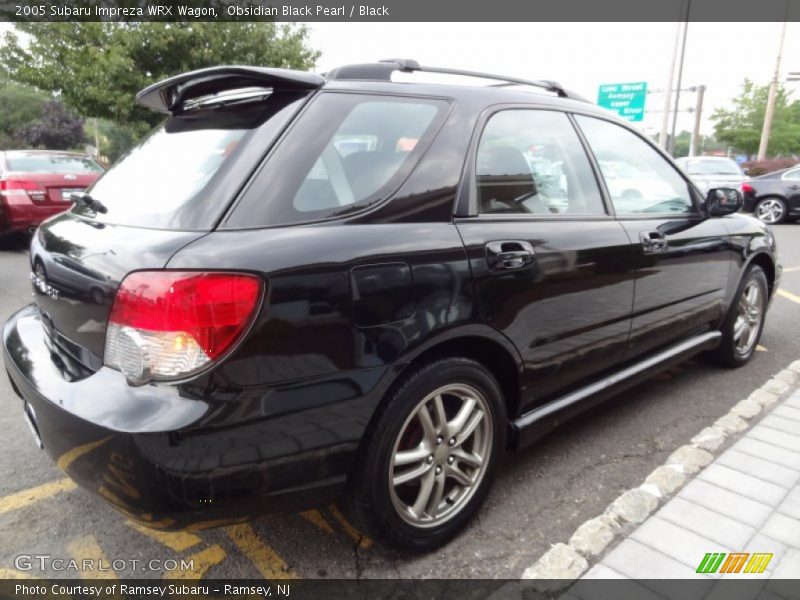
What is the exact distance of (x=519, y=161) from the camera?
8.03ft

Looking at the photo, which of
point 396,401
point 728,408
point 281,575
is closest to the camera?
point 396,401

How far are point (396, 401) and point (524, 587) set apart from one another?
779mm

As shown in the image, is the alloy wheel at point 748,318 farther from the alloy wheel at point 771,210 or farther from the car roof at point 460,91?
the alloy wheel at point 771,210

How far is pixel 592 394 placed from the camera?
2.71 metres

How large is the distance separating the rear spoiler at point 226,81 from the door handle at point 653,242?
175 cm

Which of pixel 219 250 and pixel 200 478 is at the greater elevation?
pixel 219 250

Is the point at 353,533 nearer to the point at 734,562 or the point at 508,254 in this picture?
the point at 508,254

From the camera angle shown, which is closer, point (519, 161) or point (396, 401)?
point (396, 401)

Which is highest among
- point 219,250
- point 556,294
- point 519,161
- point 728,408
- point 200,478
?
point 519,161

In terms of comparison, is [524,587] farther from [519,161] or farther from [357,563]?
[519,161]

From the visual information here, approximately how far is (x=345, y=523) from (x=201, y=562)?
550 millimetres

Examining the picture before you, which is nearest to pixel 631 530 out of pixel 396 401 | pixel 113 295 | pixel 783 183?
pixel 396 401

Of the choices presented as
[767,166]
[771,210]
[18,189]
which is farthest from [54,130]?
[771,210]

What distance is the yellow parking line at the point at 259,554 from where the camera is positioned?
2035 millimetres
